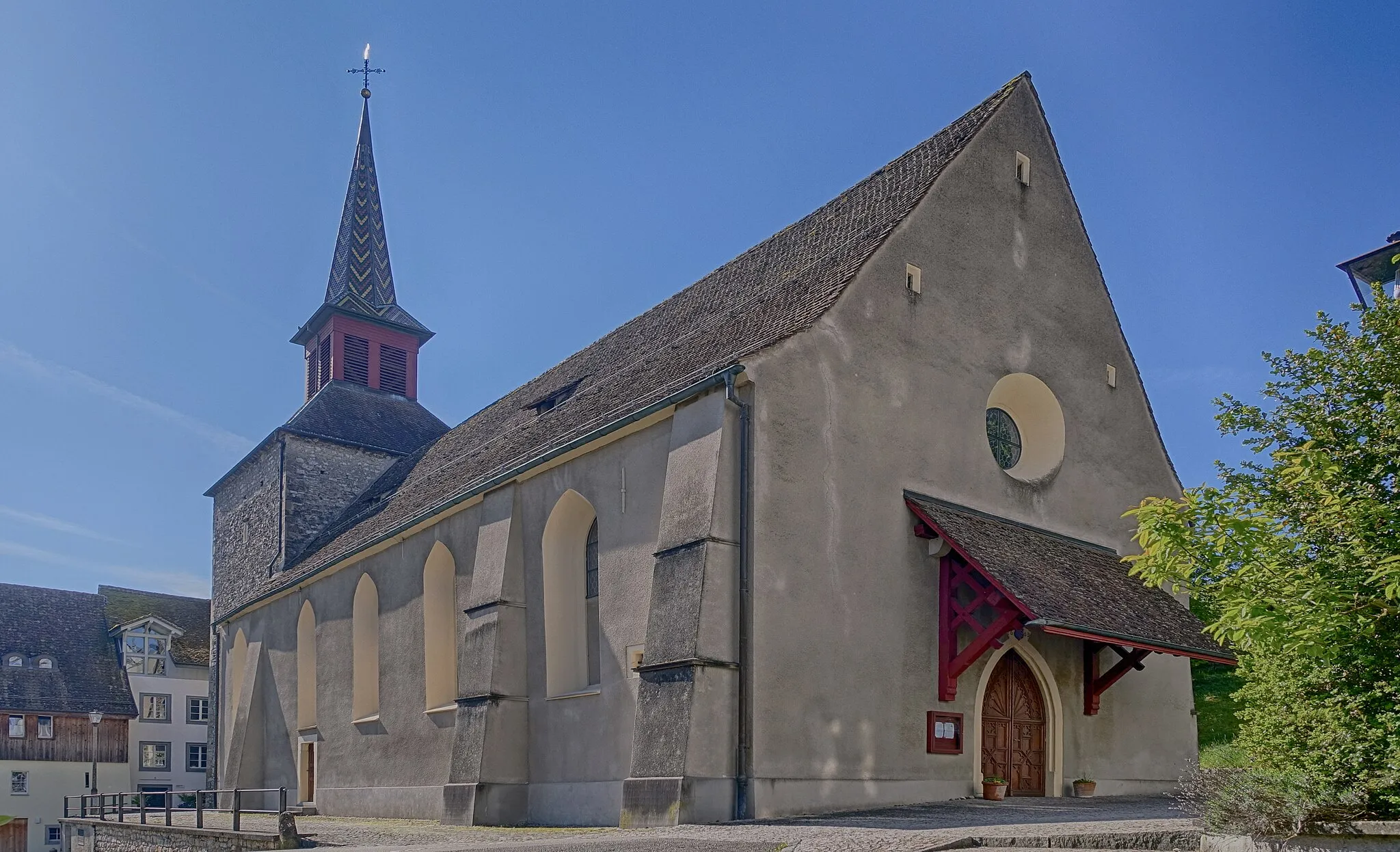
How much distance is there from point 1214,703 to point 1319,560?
68.6ft

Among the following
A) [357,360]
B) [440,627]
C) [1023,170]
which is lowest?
[440,627]

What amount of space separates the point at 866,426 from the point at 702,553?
325 centimetres

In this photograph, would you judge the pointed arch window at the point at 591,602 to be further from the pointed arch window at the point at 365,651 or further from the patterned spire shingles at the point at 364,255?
the patterned spire shingles at the point at 364,255

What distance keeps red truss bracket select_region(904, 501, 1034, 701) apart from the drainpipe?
9.40ft

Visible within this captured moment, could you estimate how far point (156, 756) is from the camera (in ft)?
162

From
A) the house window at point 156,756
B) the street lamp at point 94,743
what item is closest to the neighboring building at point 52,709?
the street lamp at point 94,743

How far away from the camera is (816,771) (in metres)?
14.7

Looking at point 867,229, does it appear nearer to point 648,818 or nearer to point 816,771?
point 816,771

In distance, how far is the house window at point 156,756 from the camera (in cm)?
4903

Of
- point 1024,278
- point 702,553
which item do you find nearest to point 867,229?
point 1024,278

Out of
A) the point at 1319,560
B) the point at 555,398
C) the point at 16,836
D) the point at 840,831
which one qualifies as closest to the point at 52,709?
the point at 16,836

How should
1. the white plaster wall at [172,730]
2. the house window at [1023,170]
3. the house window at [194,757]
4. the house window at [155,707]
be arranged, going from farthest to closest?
the house window at [194,757] < the house window at [155,707] < the white plaster wall at [172,730] < the house window at [1023,170]

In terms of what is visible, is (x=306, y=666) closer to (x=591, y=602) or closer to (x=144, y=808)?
(x=144, y=808)

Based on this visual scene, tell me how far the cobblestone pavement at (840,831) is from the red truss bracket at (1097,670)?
4.56 feet
